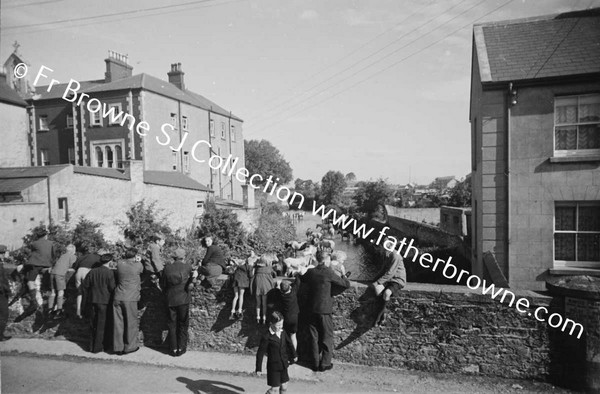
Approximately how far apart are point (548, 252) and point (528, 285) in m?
0.95

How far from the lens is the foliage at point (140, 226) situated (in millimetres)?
16953

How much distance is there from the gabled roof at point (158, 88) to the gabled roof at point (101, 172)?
3544mm

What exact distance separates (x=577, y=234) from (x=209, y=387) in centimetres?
860

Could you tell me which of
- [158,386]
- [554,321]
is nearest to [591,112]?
[554,321]

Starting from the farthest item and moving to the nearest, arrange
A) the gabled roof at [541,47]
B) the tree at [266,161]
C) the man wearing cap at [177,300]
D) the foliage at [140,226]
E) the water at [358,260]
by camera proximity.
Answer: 1. the tree at [266,161]
2. the water at [358,260]
3. the foliage at [140,226]
4. the gabled roof at [541,47]
5. the man wearing cap at [177,300]

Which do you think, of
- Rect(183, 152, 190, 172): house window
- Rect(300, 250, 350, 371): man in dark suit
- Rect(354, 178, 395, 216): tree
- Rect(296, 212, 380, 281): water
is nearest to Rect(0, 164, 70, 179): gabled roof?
Rect(183, 152, 190, 172): house window

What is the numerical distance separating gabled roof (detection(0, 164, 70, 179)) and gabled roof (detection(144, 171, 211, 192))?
5.21 metres

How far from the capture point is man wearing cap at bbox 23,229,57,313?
7395mm

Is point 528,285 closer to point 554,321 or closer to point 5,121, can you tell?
point 554,321

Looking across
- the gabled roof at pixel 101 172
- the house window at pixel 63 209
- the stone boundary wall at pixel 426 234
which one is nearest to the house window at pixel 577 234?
the stone boundary wall at pixel 426 234

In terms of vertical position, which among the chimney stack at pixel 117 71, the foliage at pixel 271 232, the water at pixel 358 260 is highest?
the chimney stack at pixel 117 71

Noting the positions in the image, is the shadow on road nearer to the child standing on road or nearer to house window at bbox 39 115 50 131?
the child standing on road

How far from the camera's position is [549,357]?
5652 millimetres

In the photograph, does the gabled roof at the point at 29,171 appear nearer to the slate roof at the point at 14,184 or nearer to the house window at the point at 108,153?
the slate roof at the point at 14,184
